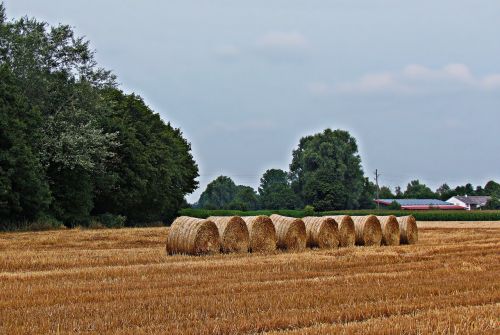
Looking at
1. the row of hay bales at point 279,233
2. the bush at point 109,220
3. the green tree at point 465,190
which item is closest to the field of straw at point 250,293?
the row of hay bales at point 279,233

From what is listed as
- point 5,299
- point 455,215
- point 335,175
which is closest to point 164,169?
point 455,215

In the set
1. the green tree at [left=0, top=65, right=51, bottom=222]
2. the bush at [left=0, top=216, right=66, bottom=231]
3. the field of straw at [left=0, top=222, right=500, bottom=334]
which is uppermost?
the green tree at [left=0, top=65, right=51, bottom=222]

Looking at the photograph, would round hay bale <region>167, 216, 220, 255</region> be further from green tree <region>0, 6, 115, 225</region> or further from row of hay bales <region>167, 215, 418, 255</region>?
green tree <region>0, 6, 115, 225</region>

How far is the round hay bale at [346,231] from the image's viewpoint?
2158cm

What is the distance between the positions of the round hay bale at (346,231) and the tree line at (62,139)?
15865 mm

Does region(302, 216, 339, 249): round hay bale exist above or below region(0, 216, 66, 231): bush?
below

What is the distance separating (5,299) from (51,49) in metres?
33.5

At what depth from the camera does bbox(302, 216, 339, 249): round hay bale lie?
20.6 metres

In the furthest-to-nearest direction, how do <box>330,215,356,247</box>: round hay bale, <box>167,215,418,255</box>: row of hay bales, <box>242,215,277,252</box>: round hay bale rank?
<box>330,215,356,247</box>: round hay bale
<box>242,215,277,252</box>: round hay bale
<box>167,215,418,255</box>: row of hay bales

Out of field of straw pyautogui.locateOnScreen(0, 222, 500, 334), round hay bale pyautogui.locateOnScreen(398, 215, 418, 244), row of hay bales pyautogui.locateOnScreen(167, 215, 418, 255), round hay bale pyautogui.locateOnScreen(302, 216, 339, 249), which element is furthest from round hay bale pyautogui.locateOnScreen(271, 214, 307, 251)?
round hay bale pyautogui.locateOnScreen(398, 215, 418, 244)

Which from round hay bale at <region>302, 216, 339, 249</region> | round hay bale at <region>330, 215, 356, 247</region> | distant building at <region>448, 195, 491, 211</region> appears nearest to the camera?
round hay bale at <region>302, 216, 339, 249</region>

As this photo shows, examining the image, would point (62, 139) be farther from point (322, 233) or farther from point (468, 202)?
point (468, 202)

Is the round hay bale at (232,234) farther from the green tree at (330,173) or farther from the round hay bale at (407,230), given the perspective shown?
the green tree at (330,173)

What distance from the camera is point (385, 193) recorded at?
529 feet
